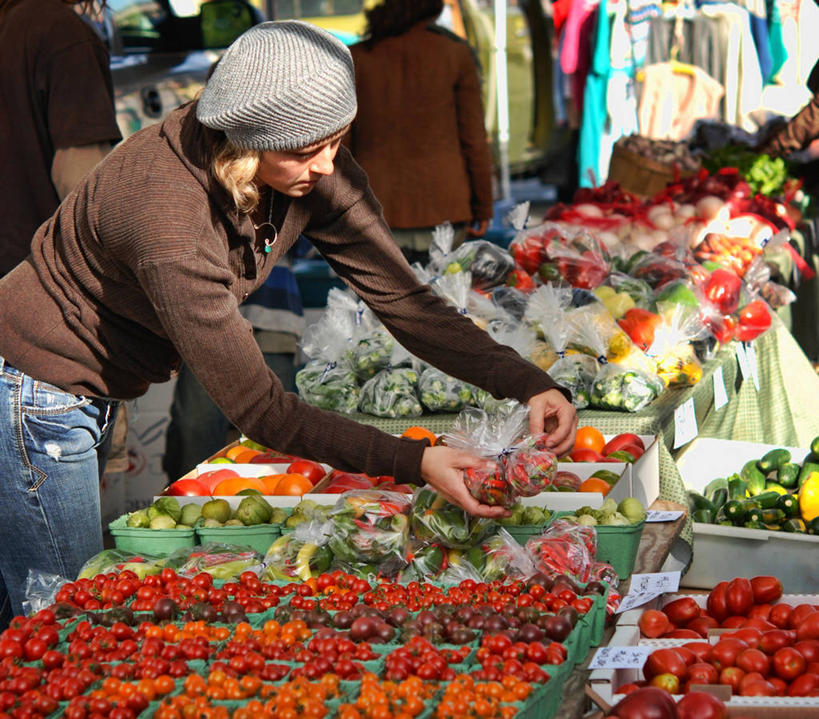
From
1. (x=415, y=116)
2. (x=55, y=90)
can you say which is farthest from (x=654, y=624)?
(x=415, y=116)

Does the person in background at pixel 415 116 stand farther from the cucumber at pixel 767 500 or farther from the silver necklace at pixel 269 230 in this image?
the silver necklace at pixel 269 230

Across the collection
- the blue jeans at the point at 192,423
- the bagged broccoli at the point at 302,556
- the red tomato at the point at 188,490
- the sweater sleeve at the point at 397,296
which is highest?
the sweater sleeve at the point at 397,296

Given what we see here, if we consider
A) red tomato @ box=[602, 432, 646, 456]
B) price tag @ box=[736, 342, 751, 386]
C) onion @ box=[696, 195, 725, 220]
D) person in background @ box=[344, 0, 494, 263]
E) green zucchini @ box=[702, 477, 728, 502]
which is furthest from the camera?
onion @ box=[696, 195, 725, 220]

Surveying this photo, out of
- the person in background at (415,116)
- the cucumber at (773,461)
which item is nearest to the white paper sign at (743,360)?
the cucumber at (773,461)

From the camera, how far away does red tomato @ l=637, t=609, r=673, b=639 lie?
2.28 metres

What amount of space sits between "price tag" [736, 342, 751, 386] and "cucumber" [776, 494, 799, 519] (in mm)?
1006

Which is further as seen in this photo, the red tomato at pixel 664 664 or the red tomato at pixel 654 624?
the red tomato at pixel 654 624

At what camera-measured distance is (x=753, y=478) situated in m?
3.46

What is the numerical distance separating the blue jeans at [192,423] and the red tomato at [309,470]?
5.36 feet

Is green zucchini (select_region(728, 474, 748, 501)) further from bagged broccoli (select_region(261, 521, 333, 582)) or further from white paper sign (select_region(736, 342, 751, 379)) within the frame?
bagged broccoli (select_region(261, 521, 333, 582))

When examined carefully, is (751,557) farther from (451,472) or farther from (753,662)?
(451,472)

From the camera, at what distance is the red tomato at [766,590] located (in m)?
2.46

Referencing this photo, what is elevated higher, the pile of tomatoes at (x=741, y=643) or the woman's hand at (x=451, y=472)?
the woman's hand at (x=451, y=472)

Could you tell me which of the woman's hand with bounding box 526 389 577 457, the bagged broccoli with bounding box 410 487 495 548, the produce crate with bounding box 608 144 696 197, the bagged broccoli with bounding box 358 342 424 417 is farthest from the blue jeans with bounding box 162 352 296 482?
the produce crate with bounding box 608 144 696 197
